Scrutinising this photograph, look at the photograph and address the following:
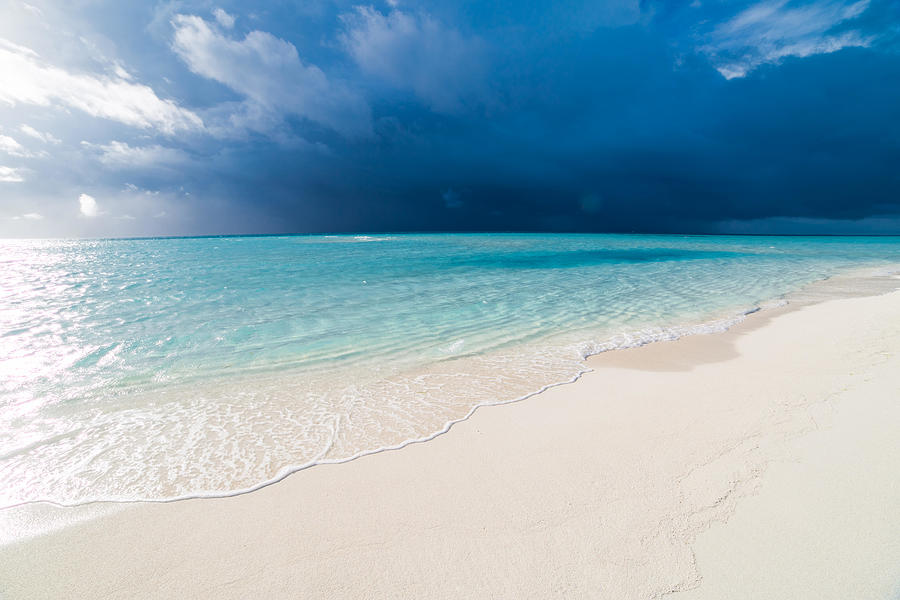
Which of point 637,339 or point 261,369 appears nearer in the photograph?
point 261,369

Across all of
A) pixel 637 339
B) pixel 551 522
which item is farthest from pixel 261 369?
pixel 637 339

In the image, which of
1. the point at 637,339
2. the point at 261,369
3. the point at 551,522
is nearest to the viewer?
the point at 551,522

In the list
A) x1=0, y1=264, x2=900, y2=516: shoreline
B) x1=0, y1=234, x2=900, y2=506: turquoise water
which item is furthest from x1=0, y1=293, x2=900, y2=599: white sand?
x1=0, y1=234, x2=900, y2=506: turquoise water

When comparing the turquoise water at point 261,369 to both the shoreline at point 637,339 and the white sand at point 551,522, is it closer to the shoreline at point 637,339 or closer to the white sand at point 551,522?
the shoreline at point 637,339

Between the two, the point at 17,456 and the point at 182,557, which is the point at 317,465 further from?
the point at 17,456

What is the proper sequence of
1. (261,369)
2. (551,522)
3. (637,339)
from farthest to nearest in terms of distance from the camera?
(637,339) < (261,369) < (551,522)

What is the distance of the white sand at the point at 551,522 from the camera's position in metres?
2.70

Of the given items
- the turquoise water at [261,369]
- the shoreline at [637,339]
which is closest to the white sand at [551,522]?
the shoreline at [637,339]

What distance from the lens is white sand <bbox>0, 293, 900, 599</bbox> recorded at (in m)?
2.70

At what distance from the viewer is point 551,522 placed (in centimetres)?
325

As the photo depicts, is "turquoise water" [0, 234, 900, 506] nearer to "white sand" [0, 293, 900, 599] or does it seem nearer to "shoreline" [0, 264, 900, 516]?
"shoreline" [0, 264, 900, 516]

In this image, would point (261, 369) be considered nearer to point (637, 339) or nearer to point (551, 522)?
point (551, 522)

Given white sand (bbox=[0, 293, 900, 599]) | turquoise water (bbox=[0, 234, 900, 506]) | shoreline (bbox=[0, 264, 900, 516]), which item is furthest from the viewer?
turquoise water (bbox=[0, 234, 900, 506])

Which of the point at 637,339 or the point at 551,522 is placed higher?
the point at 551,522
